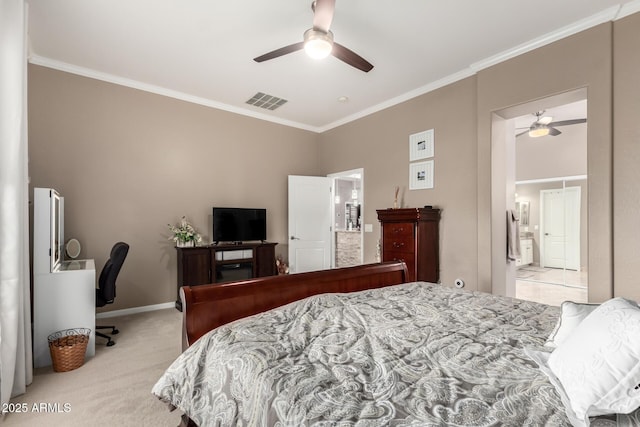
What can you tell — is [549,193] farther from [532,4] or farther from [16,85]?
[16,85]

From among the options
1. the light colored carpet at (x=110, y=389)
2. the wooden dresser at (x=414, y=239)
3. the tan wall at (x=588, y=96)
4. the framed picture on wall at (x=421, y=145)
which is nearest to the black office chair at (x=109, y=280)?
the light colored carpet at (x=110, y=389)

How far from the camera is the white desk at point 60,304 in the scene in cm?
276

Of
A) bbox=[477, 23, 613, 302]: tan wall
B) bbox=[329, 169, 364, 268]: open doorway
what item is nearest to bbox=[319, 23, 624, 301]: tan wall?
bbox=[477, 23, 613, 302]: tan wall

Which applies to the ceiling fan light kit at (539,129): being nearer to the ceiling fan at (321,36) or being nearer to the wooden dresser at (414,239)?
the wooden dresser at (414,239)

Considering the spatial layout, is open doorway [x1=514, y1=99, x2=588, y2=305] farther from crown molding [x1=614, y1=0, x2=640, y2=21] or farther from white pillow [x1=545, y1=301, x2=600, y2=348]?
white pillow [x1=545, y1=301, x2=600, y2=348]

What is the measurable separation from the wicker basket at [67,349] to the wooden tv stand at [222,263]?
4.82 ft

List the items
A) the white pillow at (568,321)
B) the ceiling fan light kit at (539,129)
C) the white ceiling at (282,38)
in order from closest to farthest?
the white pillow at (568,321)
the white ceiling at (282,38)
the ceiling fan light kit at (539,129)

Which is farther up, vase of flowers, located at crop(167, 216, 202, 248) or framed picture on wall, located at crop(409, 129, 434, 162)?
framed picture on wall, located at crop(409, 129, 434, 162)

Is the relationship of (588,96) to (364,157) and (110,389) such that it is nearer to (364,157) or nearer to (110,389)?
(364,157)

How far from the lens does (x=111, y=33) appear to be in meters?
3.08

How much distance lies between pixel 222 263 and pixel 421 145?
3.36 metres

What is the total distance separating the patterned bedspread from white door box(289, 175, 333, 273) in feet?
12.4

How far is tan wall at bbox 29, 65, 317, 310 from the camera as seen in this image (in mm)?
3756

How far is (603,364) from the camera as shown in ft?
3.02
